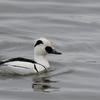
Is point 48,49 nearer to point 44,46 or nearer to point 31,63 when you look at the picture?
point 44,46

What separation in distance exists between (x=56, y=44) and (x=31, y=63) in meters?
3.70

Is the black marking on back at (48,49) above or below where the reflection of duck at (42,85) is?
above

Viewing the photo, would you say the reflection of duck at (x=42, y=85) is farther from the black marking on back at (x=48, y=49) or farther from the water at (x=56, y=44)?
the black marking on back at (x=48, y=49)

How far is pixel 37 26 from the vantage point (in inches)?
802

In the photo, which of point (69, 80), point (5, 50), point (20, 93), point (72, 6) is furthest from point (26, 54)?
point (72, 6)

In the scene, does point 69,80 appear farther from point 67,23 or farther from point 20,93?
point 67,23

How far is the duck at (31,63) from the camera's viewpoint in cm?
1399

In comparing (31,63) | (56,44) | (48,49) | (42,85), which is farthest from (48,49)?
(56,44)

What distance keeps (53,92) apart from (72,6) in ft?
38.0

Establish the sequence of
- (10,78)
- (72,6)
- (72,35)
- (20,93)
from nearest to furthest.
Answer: (20,93), (10,78), (72,35), (72,6)

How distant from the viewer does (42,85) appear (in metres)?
13.4

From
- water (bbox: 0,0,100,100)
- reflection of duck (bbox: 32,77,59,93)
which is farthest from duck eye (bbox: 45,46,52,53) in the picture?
reflection of duck (bbox: 32,77,59,93)

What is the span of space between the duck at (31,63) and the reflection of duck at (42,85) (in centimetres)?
43

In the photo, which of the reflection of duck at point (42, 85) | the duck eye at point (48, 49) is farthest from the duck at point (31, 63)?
the reflection of duck at point (42, 85)
